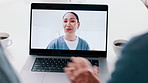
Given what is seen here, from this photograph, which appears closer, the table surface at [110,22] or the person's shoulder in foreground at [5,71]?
the person's shoulder in foreground at [5,71]

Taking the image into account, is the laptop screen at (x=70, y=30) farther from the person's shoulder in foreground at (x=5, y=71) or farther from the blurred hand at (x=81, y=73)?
the person's shoulder in foreground at (x=5, y=71)

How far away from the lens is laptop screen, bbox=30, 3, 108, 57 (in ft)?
4.38

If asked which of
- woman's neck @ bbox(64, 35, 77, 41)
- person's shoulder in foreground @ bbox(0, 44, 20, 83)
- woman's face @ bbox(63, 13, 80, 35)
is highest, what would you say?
woman's face @ bbox(63, 13, 80, 35)

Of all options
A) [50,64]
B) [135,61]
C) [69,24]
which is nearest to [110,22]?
[69,24]

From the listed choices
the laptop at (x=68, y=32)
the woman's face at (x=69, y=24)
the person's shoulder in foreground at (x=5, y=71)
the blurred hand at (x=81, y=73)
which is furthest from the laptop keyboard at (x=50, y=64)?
the person's shoulder in foreground at (x=5, y=71)

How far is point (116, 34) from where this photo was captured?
1.60 m

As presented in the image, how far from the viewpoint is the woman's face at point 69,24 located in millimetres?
1338

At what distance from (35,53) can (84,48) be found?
23 centimetres

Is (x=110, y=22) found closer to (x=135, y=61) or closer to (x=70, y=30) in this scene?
(x=70, y=30)

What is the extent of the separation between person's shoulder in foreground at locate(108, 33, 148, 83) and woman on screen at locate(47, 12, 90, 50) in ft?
2.51

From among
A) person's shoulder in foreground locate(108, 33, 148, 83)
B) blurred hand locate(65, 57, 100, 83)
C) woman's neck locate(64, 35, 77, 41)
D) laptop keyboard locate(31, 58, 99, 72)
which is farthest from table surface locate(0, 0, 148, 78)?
person's shoulder in foreground locate(108, 33, 148, 83)

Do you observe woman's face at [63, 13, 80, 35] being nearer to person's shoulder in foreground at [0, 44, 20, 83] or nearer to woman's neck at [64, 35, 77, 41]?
woman's neck at [64, 35, 77, 41]

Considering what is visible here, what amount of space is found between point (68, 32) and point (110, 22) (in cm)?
46

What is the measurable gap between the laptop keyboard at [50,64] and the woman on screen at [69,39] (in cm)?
6
